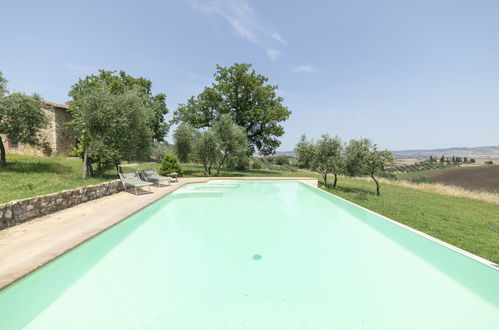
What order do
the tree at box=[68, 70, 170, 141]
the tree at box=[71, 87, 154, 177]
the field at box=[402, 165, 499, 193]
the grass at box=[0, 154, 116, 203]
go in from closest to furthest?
1. the grass at box=[0, 154, 116, 203]
2. the tree at box=[71, 87, 154, 177]
3. the field at box=[402, 165, 499, 193]
4. the tree at box=[68, 70, 170, 141]

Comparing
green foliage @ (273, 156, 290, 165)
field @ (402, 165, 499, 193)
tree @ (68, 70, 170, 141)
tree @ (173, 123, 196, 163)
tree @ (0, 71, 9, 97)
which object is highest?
tree @ (68, 70, 170, 141)

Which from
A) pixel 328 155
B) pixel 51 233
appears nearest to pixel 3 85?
pixel 51 233

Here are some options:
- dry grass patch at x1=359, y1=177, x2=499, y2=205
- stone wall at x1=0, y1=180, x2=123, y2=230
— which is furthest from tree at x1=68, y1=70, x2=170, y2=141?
dry grass patch at x1=359, y1=177, x2=499, y2=205

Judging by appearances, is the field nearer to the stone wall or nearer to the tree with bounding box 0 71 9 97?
the stone wall

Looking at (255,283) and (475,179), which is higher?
(255,283)

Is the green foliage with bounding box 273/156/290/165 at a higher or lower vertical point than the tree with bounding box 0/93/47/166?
lower

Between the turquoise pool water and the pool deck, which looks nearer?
the turquoise pool water

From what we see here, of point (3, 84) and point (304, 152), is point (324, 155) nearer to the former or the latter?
Result: point (304, 152)

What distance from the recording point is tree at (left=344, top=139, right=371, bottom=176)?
13.3m

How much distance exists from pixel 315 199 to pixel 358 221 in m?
4.01

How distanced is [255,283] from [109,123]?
1287 cm

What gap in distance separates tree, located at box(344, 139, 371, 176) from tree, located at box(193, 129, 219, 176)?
11389 millimetres

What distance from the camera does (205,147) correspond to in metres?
18.9

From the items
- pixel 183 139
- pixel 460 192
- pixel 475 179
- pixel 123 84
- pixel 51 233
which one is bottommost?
pixel 475 179
